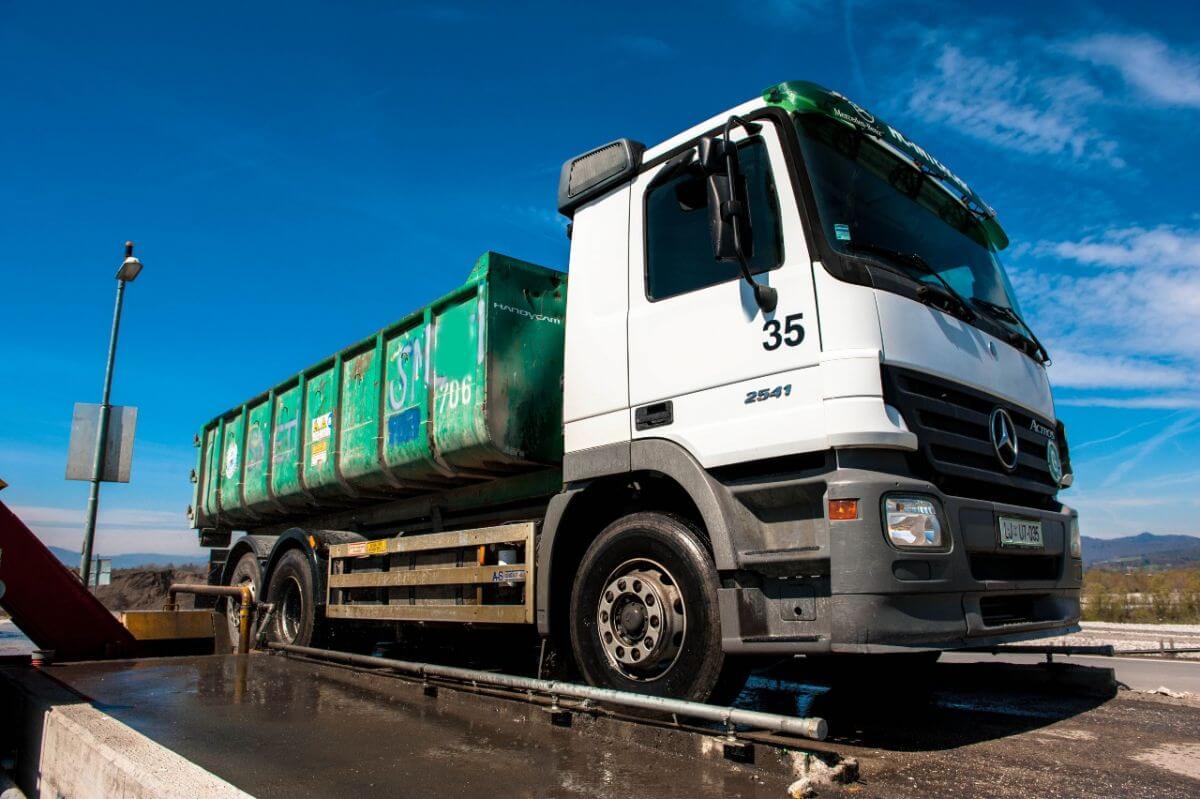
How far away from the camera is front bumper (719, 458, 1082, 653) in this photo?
10.6 feet

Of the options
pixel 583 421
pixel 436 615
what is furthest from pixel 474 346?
pixel 436 615

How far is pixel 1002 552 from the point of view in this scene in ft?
12.0

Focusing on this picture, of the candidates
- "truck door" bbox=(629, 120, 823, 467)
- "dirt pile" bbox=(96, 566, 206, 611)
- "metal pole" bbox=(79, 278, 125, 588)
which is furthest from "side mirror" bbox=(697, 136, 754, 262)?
"dirt pile" bbox=(96, 566, 206, 611)

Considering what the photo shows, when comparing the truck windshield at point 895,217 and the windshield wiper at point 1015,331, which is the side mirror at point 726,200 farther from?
the windshield wiper at point 1015,331

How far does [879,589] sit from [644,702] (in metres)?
1.06

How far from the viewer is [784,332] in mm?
3715

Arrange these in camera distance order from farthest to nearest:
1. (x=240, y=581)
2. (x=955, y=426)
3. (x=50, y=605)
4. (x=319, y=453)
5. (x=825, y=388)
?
(x=240, y=581) < (x=319, y=453) < (x=50, y=605) < (x=955, y=426) < (x=825, y=388)

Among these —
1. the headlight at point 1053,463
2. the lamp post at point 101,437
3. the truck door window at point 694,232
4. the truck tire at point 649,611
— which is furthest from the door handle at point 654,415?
the lamp post at point 101,437

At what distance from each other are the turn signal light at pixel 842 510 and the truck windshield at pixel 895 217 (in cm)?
115

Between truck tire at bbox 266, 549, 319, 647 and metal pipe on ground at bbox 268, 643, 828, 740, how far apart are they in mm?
1992

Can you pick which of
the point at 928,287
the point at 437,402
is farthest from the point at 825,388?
the point at 437,402

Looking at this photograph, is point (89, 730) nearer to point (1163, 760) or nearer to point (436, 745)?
point (436, 745)

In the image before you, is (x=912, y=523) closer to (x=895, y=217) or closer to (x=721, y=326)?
(x=721, y=326)

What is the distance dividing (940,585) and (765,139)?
2.21 meters
